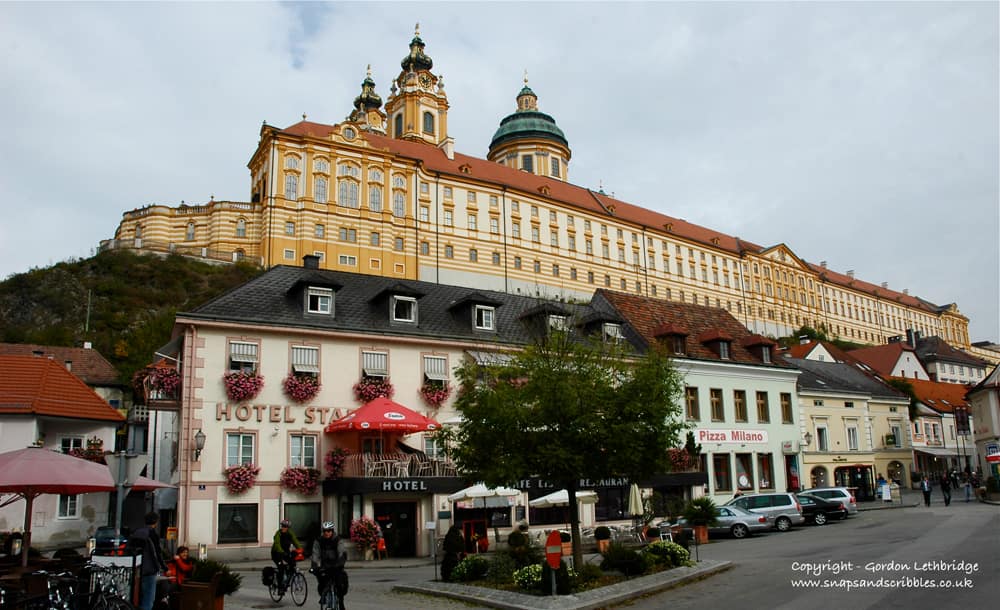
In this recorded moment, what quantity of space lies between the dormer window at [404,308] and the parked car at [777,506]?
13967mm

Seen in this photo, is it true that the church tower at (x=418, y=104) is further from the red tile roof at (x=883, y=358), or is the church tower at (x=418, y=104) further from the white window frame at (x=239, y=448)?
the white window frame at (x=239, y=448)

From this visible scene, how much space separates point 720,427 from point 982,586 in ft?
79.5

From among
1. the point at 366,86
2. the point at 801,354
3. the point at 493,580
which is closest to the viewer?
the point at 493,580

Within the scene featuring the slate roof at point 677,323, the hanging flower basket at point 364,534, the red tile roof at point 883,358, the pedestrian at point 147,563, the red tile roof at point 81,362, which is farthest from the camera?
the red tile roof at point 883,358

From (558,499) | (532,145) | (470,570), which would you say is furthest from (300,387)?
(532,145)

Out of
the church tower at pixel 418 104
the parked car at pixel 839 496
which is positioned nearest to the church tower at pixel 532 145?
the church tower at pixel 418 104

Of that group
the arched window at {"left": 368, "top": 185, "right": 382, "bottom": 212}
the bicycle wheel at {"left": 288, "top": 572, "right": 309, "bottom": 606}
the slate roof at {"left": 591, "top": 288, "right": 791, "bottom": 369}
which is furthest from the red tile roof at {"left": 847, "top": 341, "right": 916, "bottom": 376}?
the bicycle wheel at {"left": 288, "top": 572, "right": 309, "bottom": 606}

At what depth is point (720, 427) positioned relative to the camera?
39.0 meters

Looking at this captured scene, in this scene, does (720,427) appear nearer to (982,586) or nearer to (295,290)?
(295,290)

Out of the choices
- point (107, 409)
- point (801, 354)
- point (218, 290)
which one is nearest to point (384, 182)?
point (218, 290)

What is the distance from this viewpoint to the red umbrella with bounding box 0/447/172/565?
45.2 feet

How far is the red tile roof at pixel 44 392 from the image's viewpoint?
3138cm

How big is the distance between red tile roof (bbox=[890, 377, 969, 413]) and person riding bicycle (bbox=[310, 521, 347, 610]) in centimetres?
5736

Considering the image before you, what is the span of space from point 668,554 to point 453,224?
7194 cm
